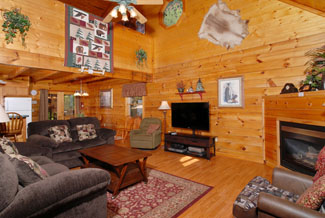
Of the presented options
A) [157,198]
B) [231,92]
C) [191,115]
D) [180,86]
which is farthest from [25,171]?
[180,86]

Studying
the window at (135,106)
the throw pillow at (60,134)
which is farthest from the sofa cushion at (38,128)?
the window at (135,106)

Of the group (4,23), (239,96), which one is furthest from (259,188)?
(4,23)

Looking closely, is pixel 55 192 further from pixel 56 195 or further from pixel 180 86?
pixel 180 86

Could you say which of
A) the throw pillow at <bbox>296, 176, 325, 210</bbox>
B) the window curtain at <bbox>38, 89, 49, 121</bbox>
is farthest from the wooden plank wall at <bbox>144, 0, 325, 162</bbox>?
the window curtain at <bbox>38, 89, 49, 121</bbox>

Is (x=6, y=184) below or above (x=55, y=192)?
above

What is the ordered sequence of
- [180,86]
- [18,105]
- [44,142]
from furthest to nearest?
[18,105] → [180,86] → [44,142]

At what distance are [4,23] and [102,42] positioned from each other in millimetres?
1836

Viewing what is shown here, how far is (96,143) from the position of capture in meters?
3.89

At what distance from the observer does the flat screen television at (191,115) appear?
4367mm

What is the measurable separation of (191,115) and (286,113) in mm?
2117

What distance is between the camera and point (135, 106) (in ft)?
22.9

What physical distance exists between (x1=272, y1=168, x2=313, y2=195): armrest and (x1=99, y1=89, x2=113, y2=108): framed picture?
A: 22.7 feet

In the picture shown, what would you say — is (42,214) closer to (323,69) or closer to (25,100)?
(323,69)

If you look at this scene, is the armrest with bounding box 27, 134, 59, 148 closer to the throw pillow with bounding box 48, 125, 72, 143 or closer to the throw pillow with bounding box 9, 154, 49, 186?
the throw pillow with bounding box 48, 125, 72, 143
